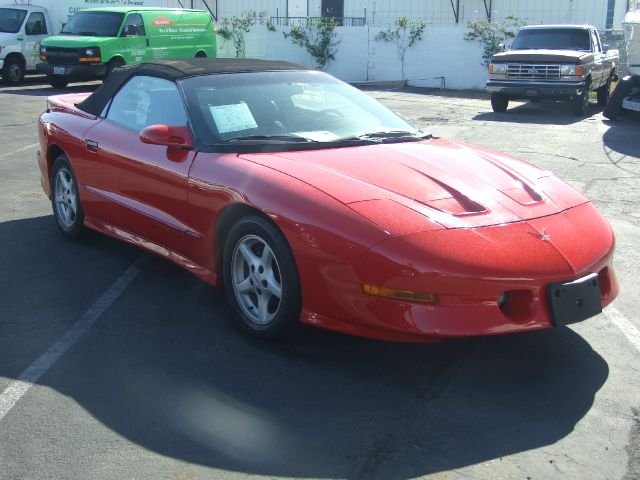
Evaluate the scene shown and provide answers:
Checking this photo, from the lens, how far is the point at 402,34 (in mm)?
24531

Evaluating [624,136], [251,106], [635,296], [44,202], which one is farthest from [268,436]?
[624,136]

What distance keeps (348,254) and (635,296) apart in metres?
2.39

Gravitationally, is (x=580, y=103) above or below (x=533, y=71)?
below

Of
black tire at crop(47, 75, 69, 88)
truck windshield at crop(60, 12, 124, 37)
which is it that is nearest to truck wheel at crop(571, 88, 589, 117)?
truck windshield at crop(60, 12, 124, 37)

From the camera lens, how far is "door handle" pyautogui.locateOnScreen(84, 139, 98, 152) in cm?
579

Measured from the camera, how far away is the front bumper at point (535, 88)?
612 inches

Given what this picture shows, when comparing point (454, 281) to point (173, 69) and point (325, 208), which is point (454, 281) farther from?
point (173, 69)

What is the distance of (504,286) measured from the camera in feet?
12.2

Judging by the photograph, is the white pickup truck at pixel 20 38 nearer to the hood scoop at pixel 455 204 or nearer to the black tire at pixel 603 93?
the black tire at pixel 603 93

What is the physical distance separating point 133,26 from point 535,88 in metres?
9.84

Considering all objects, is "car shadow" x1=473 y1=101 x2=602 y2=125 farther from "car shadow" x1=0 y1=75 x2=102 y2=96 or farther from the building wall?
"car shadow" x1=0 y1=75 x2=102 y2=96

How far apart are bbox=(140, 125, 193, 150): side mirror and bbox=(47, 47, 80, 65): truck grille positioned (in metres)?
15.2

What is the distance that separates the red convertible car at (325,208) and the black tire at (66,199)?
0.35ft

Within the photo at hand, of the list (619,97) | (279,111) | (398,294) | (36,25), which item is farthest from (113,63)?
(398,294)
